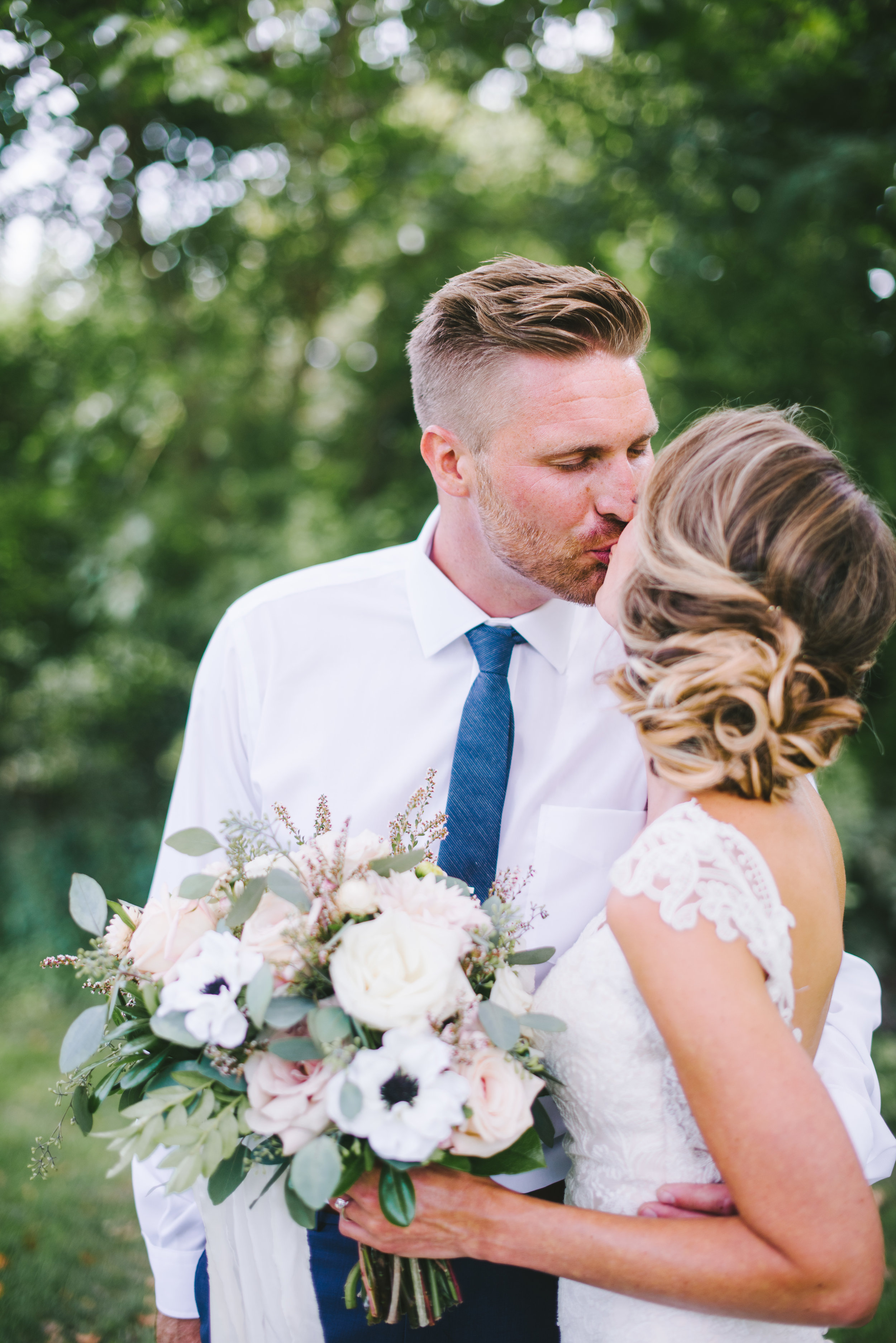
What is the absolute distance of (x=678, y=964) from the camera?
4.80 ft

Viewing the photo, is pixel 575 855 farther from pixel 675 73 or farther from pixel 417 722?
pixel 675 73

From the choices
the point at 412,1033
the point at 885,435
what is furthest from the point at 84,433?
the point at 412,1033

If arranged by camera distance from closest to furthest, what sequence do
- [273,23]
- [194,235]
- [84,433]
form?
[273,23]
[194,235]
[84,433]

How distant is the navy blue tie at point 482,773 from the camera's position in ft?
6.80

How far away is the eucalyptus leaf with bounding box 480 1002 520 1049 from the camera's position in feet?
4.74

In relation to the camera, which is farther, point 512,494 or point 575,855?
point 512,494

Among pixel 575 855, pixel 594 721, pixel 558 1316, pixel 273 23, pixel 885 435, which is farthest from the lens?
pixel 885 435

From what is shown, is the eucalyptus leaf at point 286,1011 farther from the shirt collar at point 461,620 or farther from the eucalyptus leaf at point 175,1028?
the shirt collar at point 461,620

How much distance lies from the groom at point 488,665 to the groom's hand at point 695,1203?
1.63 ft

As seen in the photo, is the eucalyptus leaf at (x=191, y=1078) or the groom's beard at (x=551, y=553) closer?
the eucalyptus leaf at (x=191, y=1078)

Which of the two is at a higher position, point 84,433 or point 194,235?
point 194,235

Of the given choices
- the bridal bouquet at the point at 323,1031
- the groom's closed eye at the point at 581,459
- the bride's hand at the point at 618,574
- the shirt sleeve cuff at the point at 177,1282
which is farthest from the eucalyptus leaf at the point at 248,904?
the groom's closed eye at the point at 581,459

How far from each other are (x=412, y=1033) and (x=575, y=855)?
86 cm

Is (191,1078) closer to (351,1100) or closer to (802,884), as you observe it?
(351,1100)
